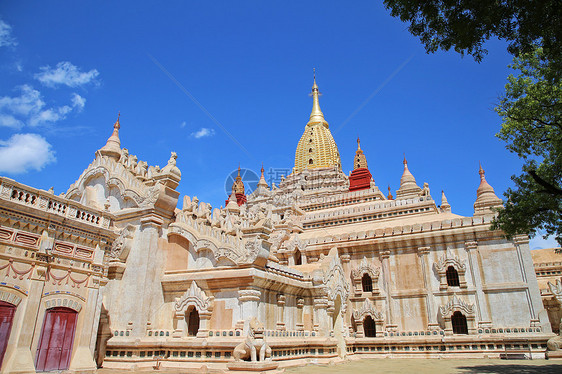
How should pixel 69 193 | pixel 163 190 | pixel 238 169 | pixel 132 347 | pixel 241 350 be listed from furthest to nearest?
pixel 238 169 → pixel 69 193 → pixel 163 190 → pixel 132 347 → pixel 241 350

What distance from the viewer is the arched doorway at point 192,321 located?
17688 mm

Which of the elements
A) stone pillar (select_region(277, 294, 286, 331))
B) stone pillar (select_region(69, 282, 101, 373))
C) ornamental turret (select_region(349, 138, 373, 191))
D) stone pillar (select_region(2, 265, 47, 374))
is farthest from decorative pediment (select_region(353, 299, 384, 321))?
ornamental turret (select_region(349, 138, 373, 191))

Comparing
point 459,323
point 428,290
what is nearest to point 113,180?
point 428,290

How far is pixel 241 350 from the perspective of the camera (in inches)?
571

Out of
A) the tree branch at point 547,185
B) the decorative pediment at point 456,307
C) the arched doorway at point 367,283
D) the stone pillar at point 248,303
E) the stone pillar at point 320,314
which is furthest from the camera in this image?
the arched doorway at point 367,283

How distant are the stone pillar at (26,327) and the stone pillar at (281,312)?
9613mm

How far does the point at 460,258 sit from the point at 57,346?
2269 cm

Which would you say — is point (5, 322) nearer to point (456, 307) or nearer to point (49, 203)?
point (49, 203)

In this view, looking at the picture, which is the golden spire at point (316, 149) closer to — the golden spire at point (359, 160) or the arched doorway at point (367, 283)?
the golden spire at point (359, 160)

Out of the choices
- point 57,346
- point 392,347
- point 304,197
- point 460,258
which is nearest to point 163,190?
point 57,346

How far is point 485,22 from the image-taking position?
38.0 ft

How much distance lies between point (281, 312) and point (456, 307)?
12.2m

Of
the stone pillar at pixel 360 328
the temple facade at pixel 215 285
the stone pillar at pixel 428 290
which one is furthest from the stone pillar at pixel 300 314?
the stone pillar at pixel 428 290

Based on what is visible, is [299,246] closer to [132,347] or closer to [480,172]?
[132,347]
